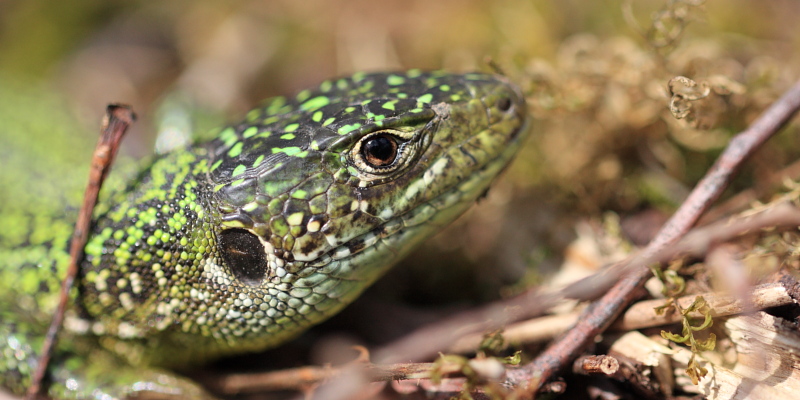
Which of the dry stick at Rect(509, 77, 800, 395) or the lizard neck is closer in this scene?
the dry stick at Rect(509, 77, 800, 395)

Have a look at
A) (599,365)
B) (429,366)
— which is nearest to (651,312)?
(599,365)

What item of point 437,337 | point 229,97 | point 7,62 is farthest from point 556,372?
point 7,62

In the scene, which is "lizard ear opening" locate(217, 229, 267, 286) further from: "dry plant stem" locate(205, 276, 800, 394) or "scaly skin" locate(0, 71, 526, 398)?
"dry plant stem" locate(205, 276, 800, 394)

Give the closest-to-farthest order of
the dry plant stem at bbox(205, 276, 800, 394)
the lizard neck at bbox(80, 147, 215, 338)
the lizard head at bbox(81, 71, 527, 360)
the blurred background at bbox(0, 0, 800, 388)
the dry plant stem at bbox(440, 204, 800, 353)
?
the dry plant stem at bbox(205, 276, 800, 394), the dry plant stem at bbox(440, 204, 800, 353), the lizard head at bbox(81, 71, 527, 360), the lizard neck at bbox(80, 147, 215, 338), the blurred background at bbox(0, 0, 800, 388)

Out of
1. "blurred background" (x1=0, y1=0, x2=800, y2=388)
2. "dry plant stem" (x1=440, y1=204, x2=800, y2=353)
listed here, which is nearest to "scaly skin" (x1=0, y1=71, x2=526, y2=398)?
"dry plant stem" (x1=440, y1=204, x2=800, y2=353)

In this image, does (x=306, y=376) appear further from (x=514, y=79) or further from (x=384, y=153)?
(x=514, y=79)

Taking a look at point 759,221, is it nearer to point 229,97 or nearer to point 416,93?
point 416,93

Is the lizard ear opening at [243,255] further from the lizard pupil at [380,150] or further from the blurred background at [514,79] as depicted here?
the blurred background at [514,79]

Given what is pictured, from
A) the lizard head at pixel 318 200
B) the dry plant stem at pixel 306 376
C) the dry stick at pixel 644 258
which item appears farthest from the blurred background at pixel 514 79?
the lizard head at pixel 318 200
